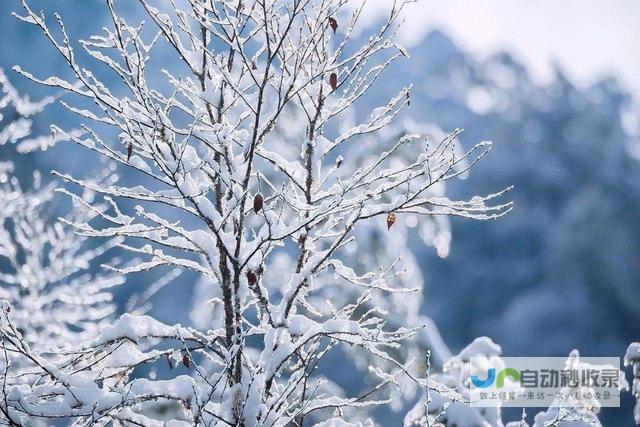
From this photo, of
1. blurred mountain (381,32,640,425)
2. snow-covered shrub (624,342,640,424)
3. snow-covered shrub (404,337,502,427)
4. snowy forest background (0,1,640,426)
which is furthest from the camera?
blurred mountain (381,32,640,425)

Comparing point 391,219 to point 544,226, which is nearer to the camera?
point 391,219

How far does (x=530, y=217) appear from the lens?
23938 millimetres

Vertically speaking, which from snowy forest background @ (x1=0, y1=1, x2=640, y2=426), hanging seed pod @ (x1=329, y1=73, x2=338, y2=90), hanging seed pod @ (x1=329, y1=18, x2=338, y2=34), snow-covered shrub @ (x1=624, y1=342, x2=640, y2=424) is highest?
snowy forest background @ (x1=0, y1=1, x2=640, y2=426)

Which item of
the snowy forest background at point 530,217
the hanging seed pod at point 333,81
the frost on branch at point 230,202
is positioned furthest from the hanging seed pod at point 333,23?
the snowy forest background at point 530,217

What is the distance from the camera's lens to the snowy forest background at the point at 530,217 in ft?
70.1

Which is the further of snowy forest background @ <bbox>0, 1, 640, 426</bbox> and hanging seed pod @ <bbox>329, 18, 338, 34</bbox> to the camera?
snowy forest background @ <bbox>0, 1, 640, 426</bbox>

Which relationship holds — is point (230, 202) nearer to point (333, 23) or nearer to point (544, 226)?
point (333, 23)

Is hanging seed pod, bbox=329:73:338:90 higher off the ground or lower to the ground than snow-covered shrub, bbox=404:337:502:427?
higher

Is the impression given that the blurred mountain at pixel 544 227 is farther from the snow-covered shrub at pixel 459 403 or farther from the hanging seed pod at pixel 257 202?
the hanging seed pod at pixel 257 202

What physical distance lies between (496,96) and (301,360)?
26.6 meters

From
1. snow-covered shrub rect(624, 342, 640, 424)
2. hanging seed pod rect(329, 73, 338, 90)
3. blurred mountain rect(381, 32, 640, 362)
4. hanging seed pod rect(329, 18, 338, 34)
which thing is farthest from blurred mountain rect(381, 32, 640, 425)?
hanging seed pod rect(329, 18, 338, 34)

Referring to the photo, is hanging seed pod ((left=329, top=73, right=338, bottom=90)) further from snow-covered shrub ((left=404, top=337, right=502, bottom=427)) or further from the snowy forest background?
the snowy forest background

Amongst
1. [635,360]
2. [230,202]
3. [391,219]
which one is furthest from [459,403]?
[230,202]

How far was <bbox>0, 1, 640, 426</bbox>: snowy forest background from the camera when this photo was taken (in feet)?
70.1
